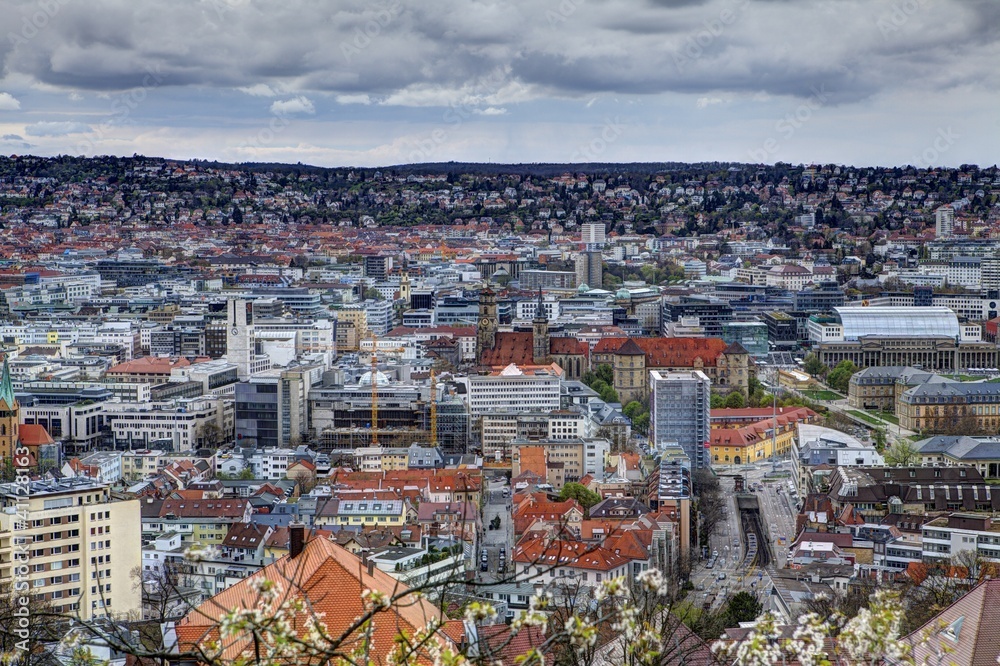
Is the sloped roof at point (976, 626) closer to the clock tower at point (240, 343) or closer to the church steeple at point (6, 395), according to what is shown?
the church steeple at point (6, 395)

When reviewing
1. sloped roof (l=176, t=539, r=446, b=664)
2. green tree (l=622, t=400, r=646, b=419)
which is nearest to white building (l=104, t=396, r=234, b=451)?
green tree (l=622, t=400, r=646, b=419)

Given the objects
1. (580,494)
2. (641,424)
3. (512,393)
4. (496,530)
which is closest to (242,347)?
(512,393)

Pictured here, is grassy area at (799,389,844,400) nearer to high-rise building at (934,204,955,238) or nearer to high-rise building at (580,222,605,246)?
high-rise building at (934,204,955,238)

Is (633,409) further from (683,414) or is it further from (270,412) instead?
(270,412)

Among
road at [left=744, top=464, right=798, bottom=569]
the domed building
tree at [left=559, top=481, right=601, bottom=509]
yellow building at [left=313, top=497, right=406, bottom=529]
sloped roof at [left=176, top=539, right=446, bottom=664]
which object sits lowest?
road at [left=744, top=464, right=798, bottom=569]

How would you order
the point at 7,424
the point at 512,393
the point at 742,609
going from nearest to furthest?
the point at 742,609 < the point at 7,424 < the point at 512,393

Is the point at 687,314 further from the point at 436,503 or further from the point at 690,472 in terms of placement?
the point at 436,503

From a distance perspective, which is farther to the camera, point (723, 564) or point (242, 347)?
point (242, 347)
